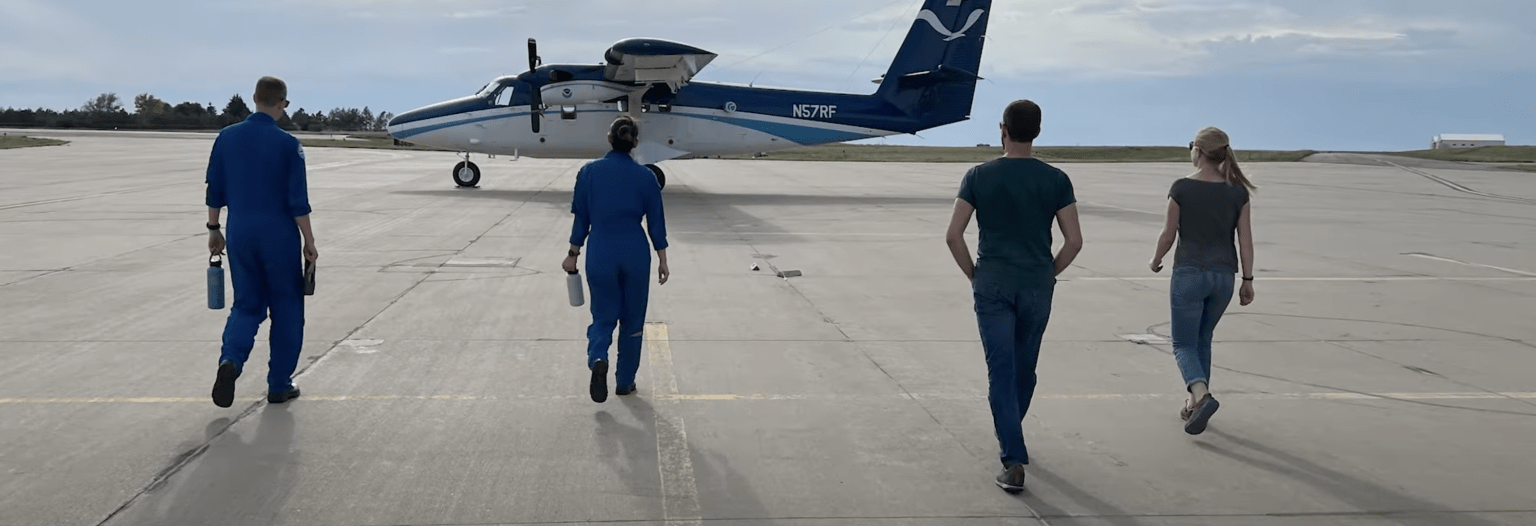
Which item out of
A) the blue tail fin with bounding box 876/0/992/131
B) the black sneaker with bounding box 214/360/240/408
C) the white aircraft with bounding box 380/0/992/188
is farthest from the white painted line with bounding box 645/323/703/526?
the blue tail fin with bounding box 876/0/992/131

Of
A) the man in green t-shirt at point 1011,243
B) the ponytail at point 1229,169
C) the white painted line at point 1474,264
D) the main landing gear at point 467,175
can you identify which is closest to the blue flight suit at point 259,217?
the man in green t-shirt at point 1011,243

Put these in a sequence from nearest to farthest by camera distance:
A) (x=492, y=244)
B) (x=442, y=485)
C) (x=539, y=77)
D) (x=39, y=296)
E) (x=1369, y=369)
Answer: (x=442, y=485), (x=1369, y=369), (x=39, y=296), (x=492, y=244), (x=539, y=77)

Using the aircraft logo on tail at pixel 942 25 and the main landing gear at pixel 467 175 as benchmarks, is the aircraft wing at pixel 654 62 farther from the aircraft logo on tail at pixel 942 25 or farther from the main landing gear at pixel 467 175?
the aircraft logo on tail at pixel 942 25

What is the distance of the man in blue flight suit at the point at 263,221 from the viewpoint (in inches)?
238

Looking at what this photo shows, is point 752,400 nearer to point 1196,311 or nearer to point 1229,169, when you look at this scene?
point 1196,311

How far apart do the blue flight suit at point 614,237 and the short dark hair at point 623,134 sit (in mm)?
56

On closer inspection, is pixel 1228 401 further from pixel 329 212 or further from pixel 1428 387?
pixel 329 212

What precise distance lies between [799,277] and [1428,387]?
19.8 ft

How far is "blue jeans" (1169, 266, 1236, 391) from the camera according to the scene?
5895 millimetres

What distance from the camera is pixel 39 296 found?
954cm

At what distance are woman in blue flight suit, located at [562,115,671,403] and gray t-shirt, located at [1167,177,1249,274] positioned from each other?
271 cm

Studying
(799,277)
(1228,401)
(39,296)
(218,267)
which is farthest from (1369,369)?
(39,296)

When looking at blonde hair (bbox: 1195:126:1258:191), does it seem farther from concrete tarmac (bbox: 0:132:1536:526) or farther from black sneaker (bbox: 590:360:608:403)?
black sneaker (bbox: 590:360:608:403)

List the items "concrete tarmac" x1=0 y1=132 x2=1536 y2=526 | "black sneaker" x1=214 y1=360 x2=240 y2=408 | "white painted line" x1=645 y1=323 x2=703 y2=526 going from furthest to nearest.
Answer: "black sneaker" x1=214 y1=360 x2=240 y2=408
"concrete tarmac" x1=0 y1=132 x2=1536 y2=526
"white painted line" x1=645 y1=323 x2=703 y2=526
